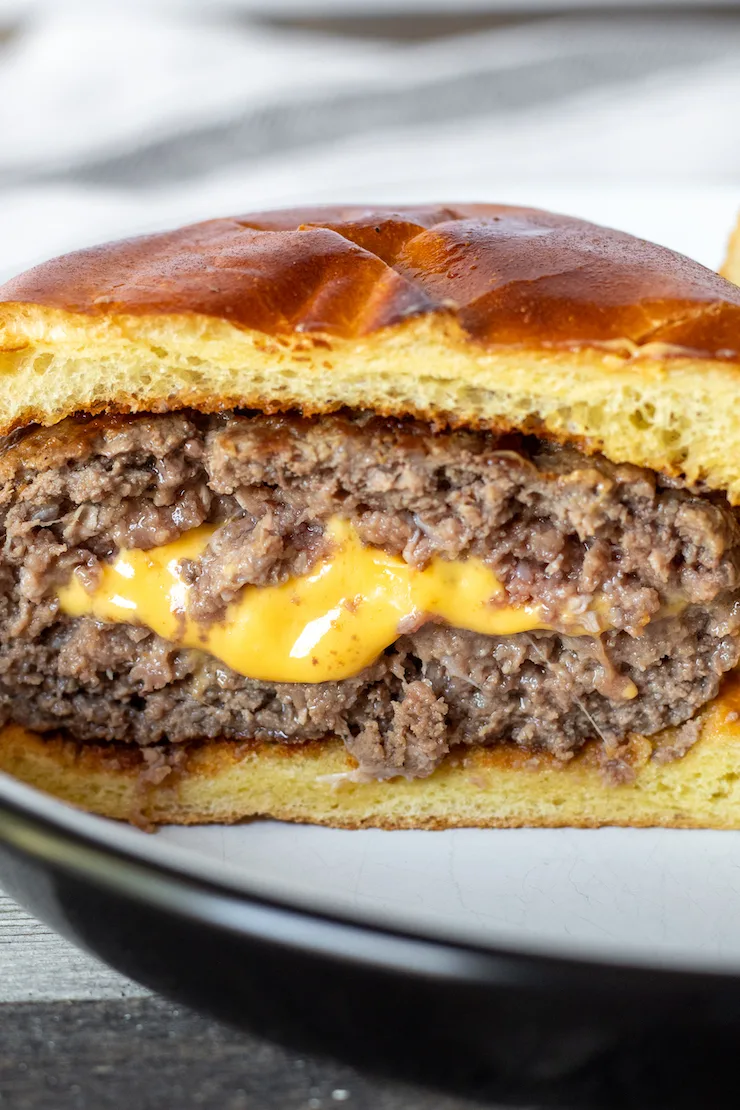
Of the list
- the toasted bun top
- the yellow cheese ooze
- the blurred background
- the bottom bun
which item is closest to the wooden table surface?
the bottom bun

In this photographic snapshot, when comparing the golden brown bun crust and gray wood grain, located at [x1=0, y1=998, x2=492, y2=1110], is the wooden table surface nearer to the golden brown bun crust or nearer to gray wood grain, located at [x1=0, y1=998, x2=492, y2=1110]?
gray wood grain, located at [x1=0, y1=998, x2=492, y2=1110]

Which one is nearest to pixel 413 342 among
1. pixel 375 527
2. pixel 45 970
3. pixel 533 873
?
pixel 375 527

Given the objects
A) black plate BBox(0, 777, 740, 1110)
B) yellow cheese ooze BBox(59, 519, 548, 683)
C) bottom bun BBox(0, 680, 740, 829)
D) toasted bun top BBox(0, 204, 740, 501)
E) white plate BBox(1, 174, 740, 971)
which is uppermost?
toasted bun top BBox(0, 204, 740, 501)

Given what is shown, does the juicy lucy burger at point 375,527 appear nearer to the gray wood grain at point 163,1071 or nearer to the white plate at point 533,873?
the white plate at point 533,873

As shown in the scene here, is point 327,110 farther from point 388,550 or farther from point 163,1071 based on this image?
point 163,1071

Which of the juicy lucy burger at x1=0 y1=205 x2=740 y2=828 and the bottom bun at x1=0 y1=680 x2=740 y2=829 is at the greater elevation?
the juicy lucy burger at x1=0 y1=205 x2=740 y2=828

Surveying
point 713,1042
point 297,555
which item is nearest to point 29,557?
point 297,555
